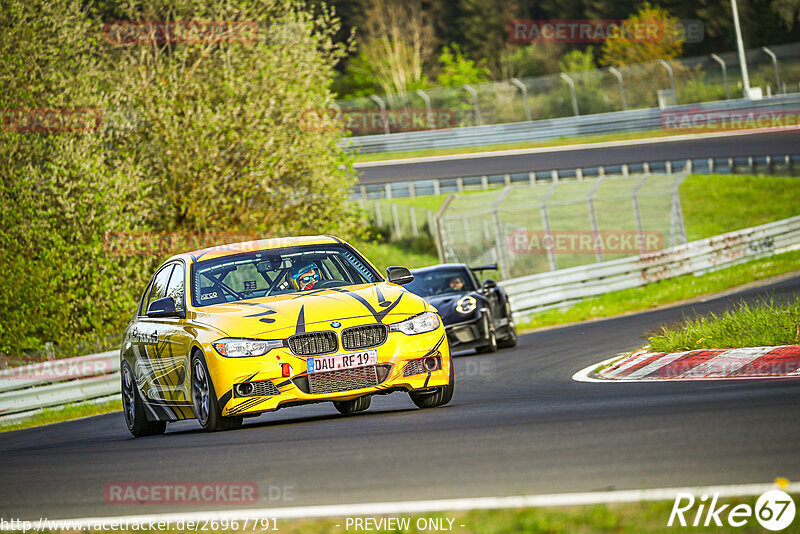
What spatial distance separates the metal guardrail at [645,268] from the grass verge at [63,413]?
10100 mm

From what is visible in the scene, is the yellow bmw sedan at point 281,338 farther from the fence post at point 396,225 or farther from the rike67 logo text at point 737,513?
the fence post at point 396,225

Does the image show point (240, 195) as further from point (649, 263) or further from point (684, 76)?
point (684, 76)

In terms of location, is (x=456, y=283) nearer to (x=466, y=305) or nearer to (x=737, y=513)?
(x=466, y=305)

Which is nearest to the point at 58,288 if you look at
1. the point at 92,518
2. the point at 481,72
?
the point at 92,518

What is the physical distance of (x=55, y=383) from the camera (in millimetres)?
18375

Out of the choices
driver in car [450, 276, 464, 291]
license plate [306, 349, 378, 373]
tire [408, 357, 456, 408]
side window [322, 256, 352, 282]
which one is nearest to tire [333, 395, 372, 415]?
tire [408, 357, 456, 408]

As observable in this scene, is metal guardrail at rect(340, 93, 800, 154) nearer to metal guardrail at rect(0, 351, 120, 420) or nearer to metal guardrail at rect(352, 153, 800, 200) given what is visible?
metal guardrail at rect(352, 153, 800, 200)

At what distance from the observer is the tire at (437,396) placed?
32.0ft

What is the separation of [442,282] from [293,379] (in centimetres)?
1020

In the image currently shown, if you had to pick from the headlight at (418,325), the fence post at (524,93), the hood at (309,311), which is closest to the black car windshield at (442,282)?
the hood at (309,311)

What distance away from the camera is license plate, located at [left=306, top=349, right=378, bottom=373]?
350 inches

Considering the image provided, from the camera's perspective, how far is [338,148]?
28.4 m

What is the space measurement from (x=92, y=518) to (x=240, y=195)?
20.6 m

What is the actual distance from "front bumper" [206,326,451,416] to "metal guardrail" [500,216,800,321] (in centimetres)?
1613
